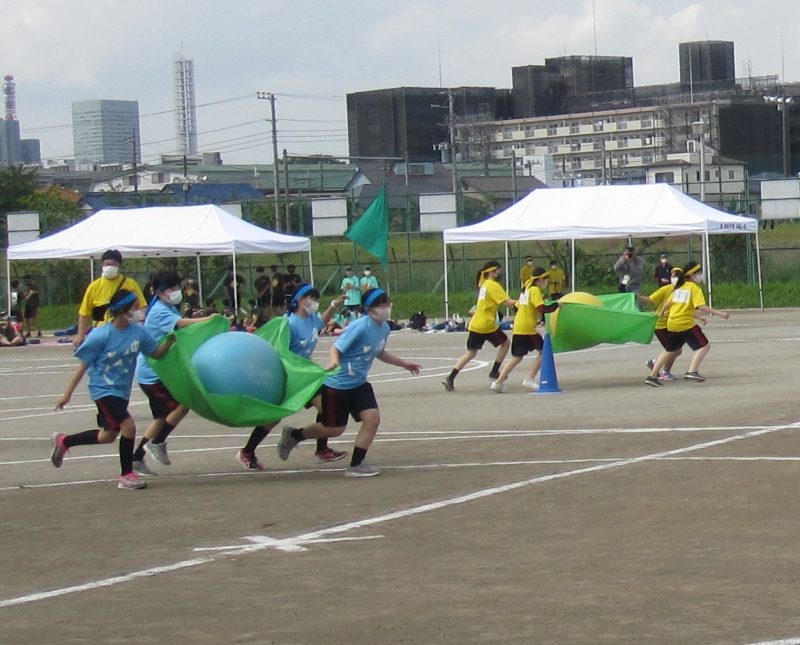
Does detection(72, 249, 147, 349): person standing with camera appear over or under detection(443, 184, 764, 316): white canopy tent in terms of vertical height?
under

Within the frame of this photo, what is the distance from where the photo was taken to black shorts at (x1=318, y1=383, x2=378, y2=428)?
1303 cm

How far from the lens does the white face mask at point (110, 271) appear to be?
16578 mm

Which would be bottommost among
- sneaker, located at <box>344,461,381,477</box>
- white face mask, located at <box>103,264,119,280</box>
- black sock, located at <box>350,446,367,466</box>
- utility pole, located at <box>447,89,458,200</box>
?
sneaker, located at <box>344,461,381,477</box>

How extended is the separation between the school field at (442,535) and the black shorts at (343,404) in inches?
21.8

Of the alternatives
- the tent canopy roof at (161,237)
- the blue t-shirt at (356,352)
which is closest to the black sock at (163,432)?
the blue t-shirt at (356,352)

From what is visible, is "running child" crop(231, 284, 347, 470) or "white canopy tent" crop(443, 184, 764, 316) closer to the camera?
"running child" crop(231, 284, 347, 470)

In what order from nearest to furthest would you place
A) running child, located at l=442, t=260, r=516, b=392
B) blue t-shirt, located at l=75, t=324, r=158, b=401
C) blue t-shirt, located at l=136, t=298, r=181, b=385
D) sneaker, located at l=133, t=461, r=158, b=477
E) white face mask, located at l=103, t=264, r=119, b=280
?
blue t-shirt, located at l=75, t=324, r=158, b=401
blue t-shirt, located at l=136, t=298, r=181, b=385
sneaker, located at l=133, t=461, r=158, b=477
white face mask, located at l=103, t=264, r=119, b=280
running child, located at l=442, t=260, r=516, b=392

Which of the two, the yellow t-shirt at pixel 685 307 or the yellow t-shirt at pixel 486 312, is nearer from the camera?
the yellow t-shirt at pixel 685 307

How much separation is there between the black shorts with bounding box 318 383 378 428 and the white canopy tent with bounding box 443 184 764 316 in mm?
21505

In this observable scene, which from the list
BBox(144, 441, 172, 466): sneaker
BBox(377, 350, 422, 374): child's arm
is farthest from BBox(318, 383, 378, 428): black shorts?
BBox(144, 441, 172, 466): sneaker

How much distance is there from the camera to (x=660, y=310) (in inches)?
807

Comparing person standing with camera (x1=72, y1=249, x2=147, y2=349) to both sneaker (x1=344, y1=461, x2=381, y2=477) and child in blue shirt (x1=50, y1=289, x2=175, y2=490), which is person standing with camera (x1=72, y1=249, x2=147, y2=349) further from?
sneaker (x1=344, y1=461, x2=381, y2=477)

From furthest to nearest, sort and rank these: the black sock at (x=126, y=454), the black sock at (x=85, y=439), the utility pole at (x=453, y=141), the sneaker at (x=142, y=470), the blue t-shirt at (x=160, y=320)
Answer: the utility pole at (x=453, y=141) → the sneaker at (x=142, y=470) → the blue t-shirt at (x=160, y=320) → the black sock at (x=85, y=439) → the black sock at (x=126, y=454)

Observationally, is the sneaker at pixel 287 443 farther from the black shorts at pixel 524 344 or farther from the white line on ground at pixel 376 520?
the black shorts at pixel 524 344
